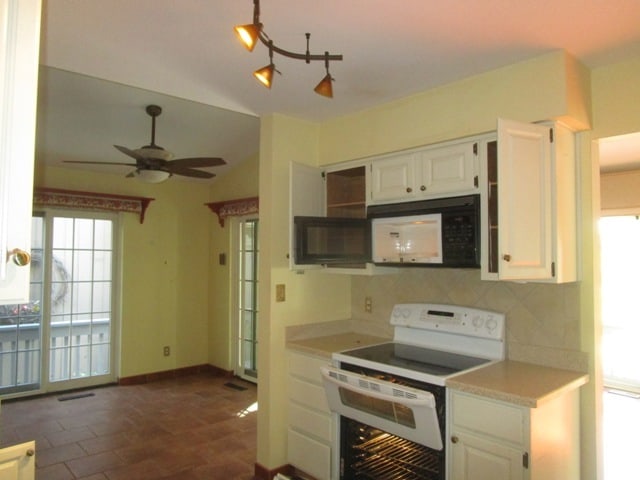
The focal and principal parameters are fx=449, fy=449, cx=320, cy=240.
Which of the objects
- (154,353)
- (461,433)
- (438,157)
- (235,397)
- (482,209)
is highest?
(438,157)

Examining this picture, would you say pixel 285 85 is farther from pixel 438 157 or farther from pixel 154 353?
pixel 154 353

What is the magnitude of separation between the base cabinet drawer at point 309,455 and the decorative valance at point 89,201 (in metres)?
3.37

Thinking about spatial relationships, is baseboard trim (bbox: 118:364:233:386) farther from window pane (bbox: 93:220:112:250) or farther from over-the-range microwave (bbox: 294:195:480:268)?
over-the-range microwave (bbox: 294:195:480:268)

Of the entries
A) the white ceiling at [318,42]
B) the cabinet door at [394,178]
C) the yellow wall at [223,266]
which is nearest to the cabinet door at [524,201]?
the white ceiling at [318,42]

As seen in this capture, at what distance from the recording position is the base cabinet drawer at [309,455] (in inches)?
105

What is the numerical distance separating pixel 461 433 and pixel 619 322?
387cm

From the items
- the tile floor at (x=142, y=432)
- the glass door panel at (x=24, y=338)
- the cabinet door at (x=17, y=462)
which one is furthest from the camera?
the glass door panel at (x=24, y=338)

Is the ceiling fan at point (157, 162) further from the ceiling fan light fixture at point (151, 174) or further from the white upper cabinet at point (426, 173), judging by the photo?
the white upper cabinet at point (426, 173)

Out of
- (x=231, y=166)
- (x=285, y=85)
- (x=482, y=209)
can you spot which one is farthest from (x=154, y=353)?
(x=482, y=209)

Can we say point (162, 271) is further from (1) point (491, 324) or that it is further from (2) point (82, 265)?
(1) point (491, 324)

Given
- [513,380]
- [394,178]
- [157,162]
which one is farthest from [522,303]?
[157,162]

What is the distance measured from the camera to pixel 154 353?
5359 mm

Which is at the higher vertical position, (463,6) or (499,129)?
(463,6)

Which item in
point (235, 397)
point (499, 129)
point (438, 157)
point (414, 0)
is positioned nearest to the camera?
point (414, 0)
